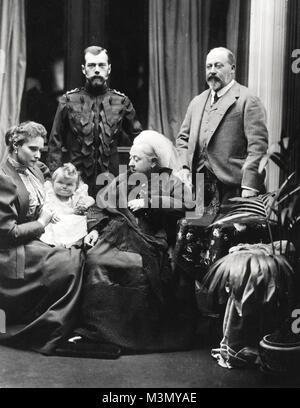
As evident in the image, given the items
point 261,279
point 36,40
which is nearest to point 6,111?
point 36,40

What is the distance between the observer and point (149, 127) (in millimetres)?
6551

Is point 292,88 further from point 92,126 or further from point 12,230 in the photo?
point 12,230

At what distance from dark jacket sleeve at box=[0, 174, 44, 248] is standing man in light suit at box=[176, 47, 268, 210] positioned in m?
1.23

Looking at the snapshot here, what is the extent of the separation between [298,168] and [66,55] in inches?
105

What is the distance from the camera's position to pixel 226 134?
4996mm

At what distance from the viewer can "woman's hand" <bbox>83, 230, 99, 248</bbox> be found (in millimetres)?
4723

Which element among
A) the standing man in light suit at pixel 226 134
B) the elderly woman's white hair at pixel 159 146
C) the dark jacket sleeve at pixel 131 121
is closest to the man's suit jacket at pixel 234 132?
the standing man in light suit at pixel 226 134

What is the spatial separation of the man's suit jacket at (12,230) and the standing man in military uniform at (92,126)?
101cm

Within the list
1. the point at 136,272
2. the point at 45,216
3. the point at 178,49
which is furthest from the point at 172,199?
the point at 178,49

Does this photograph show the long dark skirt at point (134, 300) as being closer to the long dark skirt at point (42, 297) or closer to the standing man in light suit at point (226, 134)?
the long dark skirt at point (42, 297)

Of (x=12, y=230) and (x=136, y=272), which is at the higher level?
(x=12, y=230)

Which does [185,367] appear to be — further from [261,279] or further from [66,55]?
[66,55]

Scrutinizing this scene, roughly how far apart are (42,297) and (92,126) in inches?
66.4

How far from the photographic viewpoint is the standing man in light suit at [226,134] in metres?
4.84
